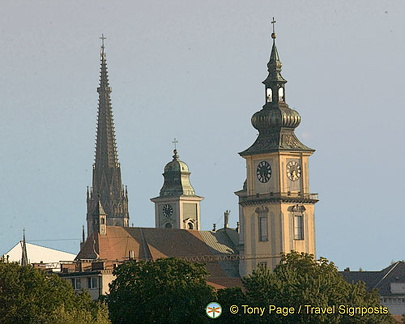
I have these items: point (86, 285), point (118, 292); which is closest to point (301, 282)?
point (118, 292)

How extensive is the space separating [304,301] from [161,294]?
12.4 m

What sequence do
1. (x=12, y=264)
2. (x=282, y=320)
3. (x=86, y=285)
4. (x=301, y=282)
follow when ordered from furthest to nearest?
(x=86, y=285) → (x=12, y=264) → (x=301, y=282) → (x=282, y=320)

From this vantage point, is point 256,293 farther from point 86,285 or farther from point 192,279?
point 86,285

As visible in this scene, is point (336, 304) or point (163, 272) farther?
point (163, 272)

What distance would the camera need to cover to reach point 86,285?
19912cm

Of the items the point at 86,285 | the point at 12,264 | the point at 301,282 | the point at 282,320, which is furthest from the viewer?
the point at 86,285

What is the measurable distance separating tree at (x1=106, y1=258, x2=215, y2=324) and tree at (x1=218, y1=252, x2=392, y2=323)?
2.18 m

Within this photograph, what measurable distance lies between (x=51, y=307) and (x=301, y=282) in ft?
60.5

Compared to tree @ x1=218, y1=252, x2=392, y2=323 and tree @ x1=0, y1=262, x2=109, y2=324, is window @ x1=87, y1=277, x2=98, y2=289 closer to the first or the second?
tree @ x1=0, y1=262, x2=109, y2=324

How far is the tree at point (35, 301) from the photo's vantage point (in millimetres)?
144225

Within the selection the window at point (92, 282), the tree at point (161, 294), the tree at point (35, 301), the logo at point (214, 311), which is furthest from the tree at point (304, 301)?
the window at point (92, 282)

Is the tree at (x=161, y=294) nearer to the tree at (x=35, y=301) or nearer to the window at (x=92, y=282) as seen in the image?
the tree at (x=35, y=301)

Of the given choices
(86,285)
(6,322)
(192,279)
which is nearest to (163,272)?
(192,279)

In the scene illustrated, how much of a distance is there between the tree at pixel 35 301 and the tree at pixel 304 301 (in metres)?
10.7
